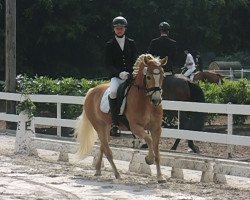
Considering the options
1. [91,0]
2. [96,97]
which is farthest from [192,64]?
[96,97]

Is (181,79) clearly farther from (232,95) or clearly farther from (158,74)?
(232,95)

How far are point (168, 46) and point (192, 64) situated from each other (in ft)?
38.9

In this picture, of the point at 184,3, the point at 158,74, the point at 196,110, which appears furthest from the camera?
the point at 184,3

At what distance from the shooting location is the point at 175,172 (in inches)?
445


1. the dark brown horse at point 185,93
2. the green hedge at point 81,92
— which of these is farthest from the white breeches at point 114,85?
the green hedge at point 81,92

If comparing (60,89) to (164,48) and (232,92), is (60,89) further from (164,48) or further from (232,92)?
(164,48)

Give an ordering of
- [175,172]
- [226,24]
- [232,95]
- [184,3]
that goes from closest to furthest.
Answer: [175,172]
[232,95]
[184,3]
[226,24]

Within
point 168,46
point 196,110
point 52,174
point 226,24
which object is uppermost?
point 226,24

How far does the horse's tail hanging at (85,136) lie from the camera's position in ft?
39.7

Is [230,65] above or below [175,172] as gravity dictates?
above

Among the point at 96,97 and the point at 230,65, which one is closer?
the point at 96,97

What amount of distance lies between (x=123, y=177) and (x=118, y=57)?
2.18 metres

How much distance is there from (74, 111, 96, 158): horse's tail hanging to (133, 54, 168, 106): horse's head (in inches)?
75.3

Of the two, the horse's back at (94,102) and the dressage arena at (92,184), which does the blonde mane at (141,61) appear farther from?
the dressage arena at (92,184)
